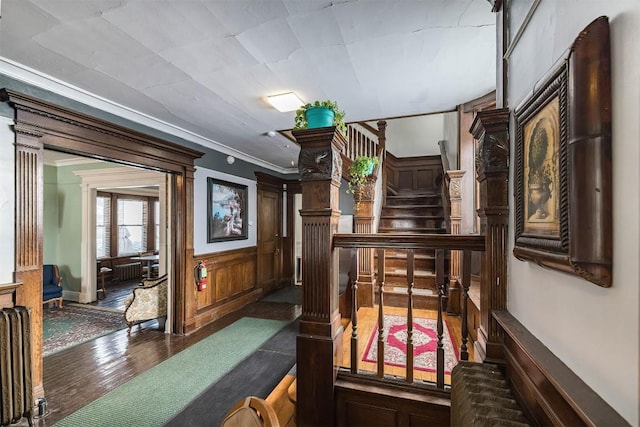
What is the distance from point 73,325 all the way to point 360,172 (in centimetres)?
437

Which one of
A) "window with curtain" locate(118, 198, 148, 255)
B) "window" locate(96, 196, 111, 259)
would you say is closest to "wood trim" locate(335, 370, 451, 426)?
"window" locate(96, 196, 111, 259)

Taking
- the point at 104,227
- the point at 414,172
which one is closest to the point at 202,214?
the point at 104,227

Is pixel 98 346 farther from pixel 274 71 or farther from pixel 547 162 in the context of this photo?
pixel 547 162

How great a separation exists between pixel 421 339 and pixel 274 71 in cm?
245

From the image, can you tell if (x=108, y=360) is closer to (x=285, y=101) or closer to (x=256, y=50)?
(x=285, y=101)

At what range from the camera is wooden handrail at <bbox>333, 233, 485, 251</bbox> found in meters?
1.41

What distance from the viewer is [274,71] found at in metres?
2.08

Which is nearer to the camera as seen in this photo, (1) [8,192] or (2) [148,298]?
(1) [8,192]

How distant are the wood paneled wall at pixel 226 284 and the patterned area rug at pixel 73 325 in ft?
3.54

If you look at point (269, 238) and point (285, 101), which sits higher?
point (285, 101)

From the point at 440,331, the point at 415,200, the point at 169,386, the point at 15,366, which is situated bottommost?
the point at 169,386

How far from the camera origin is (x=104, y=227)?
251 inches

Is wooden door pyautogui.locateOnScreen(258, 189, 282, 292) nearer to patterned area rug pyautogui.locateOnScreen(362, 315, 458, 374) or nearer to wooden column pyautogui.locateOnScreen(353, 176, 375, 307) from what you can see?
wooden column pyautogui.locateOnScreen(353, 176, 375, 307)

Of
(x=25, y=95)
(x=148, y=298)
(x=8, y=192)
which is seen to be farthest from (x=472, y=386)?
(x=148, y=298)
